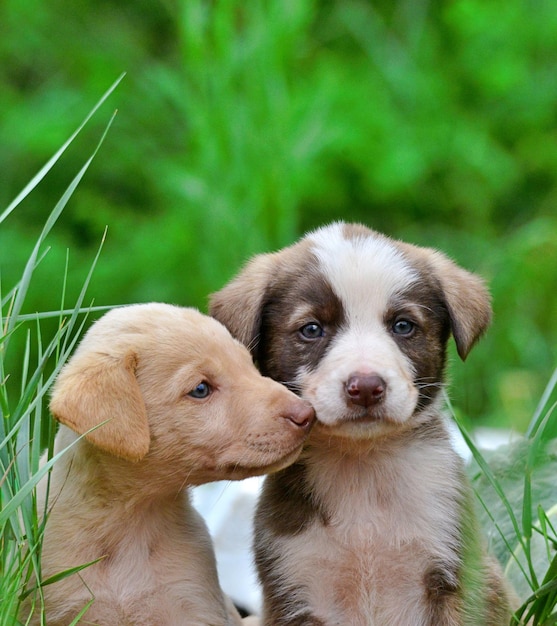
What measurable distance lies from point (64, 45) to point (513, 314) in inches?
155

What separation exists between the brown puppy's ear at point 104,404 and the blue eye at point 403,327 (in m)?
0.85

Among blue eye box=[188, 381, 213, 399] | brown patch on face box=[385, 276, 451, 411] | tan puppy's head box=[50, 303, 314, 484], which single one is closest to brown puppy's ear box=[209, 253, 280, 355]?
tan puppy's head box=[50, 303, 314, 484]

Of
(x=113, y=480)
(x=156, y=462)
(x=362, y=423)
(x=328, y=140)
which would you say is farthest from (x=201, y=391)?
(x=328, y=140)

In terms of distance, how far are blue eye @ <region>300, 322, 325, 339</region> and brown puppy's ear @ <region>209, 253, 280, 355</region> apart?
21 centimetres

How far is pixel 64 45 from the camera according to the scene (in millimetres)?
9156

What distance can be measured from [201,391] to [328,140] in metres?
4.51

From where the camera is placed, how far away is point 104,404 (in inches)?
131

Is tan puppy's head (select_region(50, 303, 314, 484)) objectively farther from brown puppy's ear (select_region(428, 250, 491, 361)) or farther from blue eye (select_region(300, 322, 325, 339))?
brown puppy's ear (select_region(428, 250, 491, 361))

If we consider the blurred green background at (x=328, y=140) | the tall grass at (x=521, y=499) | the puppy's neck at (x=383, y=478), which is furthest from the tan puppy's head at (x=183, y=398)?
the blurred green background at (x=328, y=140)

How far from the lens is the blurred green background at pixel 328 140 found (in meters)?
7.51

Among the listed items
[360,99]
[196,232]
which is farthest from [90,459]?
[360,99]

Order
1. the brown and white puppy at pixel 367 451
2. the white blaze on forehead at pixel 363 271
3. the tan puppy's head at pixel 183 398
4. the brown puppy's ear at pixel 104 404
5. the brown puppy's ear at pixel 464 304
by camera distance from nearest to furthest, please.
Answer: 1. the brown puppy's ear at pixel 104 404
2. the tan puppy's head at pixel 183 398
3. the brown and white puppy at pixel 367 451
4. the white blaze on forehead at pixel 363 271
5. the brown puppy's ear at pixel 464 304

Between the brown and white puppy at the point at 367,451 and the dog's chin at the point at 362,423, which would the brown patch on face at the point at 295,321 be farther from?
the dog's chin at the point at 362,423

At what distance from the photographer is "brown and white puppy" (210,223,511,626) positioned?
3600 millimetres
